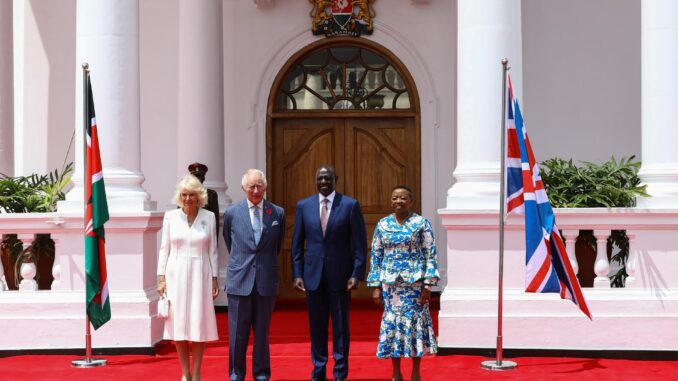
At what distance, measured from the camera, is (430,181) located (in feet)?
50.0

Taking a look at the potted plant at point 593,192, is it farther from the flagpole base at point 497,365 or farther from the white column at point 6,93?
the white column at point 6,93

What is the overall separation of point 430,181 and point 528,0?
2.89 metres

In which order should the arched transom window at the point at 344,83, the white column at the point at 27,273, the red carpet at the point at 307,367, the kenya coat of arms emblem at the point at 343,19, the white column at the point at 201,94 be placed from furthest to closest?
the arched transom window at the point at 344,83, the kenya coat of arms emblem at the point at 343,19, the white column at the point at 201,94, the white column at the point at 27,273, the red carpet at the point at 307,367

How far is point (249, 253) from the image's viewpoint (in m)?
8.94

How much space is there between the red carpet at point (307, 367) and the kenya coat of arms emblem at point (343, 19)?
5480mm

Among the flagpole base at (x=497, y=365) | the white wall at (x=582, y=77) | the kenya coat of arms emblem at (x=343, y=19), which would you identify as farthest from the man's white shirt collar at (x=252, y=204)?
the white wall at (x=582, y=77)

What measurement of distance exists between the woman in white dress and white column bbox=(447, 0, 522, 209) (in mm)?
3036

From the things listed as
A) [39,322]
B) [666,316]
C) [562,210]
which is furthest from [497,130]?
[39,322]

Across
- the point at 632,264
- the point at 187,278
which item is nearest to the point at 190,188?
the point at 187,278

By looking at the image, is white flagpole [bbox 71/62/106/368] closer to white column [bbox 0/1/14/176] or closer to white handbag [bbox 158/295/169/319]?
white handbag [bbox 158/295/169/319]

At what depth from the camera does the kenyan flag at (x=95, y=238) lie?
33.3 ft

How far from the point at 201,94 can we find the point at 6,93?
2.61 m

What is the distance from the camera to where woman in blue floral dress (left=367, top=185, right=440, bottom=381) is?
885cm

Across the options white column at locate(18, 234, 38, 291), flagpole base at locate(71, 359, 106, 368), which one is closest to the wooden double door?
white column at locate(18, 234, 38, 291)
